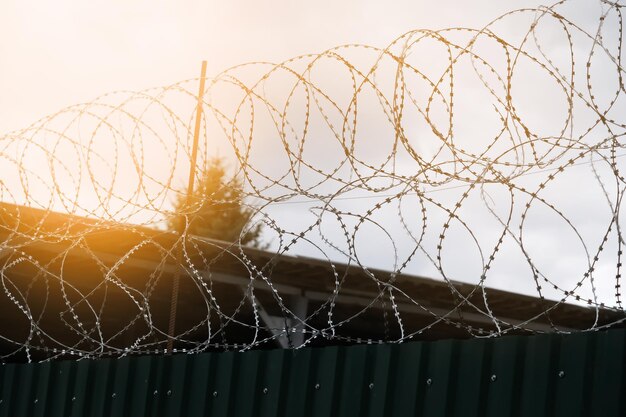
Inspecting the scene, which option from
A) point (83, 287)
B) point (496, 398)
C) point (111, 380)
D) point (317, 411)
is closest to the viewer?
point (496, 398)

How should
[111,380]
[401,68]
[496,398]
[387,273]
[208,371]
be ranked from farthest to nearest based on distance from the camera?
[387,273], [111,380], [208,371], [401,68], [496,398]

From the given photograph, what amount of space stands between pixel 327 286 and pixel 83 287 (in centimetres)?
390

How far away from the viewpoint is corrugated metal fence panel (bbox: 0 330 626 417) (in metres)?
5.18

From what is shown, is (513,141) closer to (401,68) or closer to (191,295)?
(401,68)

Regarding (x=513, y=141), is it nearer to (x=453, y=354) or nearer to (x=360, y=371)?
(x=453, y=354)

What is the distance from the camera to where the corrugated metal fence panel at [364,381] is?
5176 millimetres

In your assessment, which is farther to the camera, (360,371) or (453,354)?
(360,371)

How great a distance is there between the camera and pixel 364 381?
6152mm

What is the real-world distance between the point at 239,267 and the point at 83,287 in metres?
3.15

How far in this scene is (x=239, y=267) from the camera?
56.2ft

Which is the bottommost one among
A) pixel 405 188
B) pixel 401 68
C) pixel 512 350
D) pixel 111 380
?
pixel 111 380

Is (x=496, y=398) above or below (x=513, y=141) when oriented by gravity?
below

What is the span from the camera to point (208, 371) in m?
7.14

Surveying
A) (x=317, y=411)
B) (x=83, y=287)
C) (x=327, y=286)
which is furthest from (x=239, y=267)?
(x=317, y=411)
